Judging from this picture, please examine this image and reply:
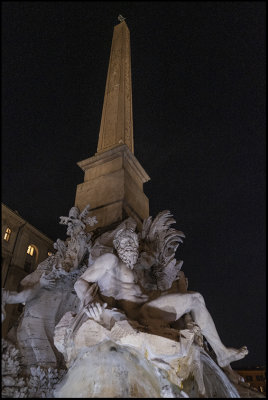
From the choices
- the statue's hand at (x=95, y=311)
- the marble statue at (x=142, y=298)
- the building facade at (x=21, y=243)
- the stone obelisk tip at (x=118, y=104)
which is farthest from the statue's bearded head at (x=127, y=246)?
the building facade at (x=21, y=243)

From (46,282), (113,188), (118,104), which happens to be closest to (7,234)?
(118,104)

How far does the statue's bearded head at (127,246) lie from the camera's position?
5344mm

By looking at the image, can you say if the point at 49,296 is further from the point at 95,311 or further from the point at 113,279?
the point at 95,311

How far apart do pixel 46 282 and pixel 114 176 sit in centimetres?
286

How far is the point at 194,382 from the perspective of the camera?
4.21 metres

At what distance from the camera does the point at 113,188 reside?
7422 mm

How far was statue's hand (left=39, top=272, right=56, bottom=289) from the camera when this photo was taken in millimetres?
5758

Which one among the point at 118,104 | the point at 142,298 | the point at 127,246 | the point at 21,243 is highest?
the point at 118,104

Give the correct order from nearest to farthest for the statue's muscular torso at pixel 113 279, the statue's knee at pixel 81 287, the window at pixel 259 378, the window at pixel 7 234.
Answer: the statue's knee at pixel 81 287 < the statue's muscular torso at pixel 113 279 < the window at pixel 7 234 < the window at pixel 259 378

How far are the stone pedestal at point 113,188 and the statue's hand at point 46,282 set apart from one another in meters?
1.44

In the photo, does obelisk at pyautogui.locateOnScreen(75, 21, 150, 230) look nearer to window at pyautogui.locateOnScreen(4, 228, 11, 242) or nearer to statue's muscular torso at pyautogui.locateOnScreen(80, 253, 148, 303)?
statue's muscular torso at pyautogui.locateOnScreen(80, 253, 148, 303)

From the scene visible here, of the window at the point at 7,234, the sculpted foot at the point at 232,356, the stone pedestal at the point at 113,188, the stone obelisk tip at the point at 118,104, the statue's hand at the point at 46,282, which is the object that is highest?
the stone obelisk tip at the point at 118,104

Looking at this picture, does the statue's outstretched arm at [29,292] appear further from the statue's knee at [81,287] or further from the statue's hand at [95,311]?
the statue's hand at [95,311]

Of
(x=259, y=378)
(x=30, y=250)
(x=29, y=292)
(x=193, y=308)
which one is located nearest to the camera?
(x=193, y=308)
